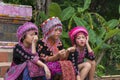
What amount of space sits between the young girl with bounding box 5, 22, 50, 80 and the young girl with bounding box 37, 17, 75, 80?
0.12 metres

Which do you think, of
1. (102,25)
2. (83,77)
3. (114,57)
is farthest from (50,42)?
(114,57)

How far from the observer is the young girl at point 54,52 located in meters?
3.64

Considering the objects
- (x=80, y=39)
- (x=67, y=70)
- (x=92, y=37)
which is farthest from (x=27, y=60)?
(x=92, y=37)

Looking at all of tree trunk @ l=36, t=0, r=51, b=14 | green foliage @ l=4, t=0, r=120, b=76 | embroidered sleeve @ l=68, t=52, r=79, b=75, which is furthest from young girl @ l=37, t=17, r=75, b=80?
tree trunk @ l=36, t=0, r=51, b=14

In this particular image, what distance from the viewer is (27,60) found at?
142 inches

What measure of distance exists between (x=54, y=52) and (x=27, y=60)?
13.2 inches

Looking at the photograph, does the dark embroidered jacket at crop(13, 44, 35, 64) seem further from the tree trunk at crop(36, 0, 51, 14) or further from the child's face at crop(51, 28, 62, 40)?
the tree trunk at crop(36, 0, 51, 14)

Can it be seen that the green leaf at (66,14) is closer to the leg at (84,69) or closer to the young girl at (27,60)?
the leg at (84,69)

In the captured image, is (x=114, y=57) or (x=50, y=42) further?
(x=114, y=57)

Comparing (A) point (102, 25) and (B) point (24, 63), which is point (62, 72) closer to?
(B) point (24, 63)

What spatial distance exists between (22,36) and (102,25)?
4.50 meters

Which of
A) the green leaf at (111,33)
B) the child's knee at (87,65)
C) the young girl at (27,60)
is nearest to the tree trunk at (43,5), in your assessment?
the green leaf at (111,33)

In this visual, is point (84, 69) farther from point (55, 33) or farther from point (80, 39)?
point (55, 33)

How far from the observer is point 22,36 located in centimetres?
366
